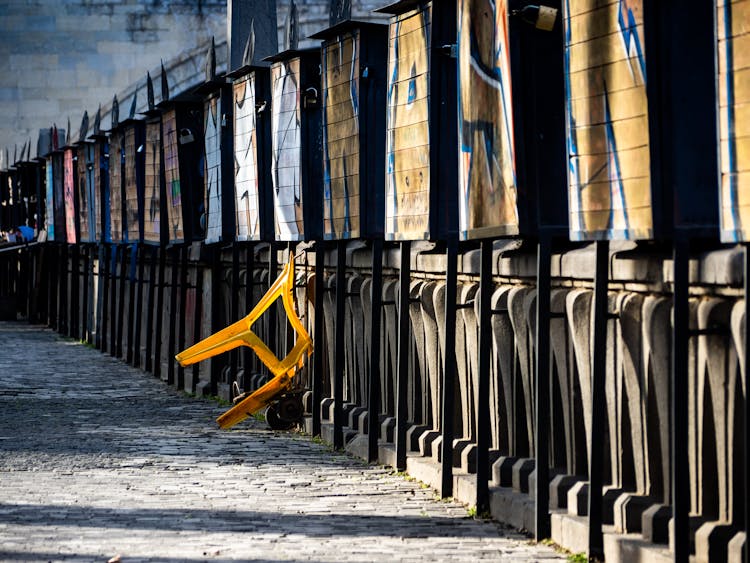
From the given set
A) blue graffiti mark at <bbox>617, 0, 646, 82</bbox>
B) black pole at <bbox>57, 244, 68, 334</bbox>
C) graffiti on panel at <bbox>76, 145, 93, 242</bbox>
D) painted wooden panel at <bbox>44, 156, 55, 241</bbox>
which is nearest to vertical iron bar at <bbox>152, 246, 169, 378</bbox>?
graffiti on panel at <bbox>76, 145, 93, 242</bbox>

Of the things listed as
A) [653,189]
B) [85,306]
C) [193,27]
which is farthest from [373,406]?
[193,27]

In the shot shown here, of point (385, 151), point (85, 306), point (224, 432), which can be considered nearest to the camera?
Result: point (385, 151)

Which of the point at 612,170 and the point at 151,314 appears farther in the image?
the point at 151,314

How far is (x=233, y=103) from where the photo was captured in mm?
17812

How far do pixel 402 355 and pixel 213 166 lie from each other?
6.75m

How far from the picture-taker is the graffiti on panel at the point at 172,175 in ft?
68.0

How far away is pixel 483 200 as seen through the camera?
33.0ft

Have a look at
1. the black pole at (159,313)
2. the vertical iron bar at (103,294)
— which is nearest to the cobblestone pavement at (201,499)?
the black pole at (159,313)

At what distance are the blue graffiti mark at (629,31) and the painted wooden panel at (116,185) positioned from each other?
17.4m

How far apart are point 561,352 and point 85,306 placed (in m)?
22.4

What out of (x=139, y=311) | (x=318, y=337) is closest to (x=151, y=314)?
(x=139, y=311)

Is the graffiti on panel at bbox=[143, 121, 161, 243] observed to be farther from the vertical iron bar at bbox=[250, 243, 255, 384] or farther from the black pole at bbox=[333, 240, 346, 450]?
the black pole at bbox=[333, 240, 346, 450]

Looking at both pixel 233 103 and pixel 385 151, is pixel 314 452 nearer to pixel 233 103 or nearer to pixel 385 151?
pixel 385 151

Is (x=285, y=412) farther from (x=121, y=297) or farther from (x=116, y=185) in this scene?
(x=121, y=297)
